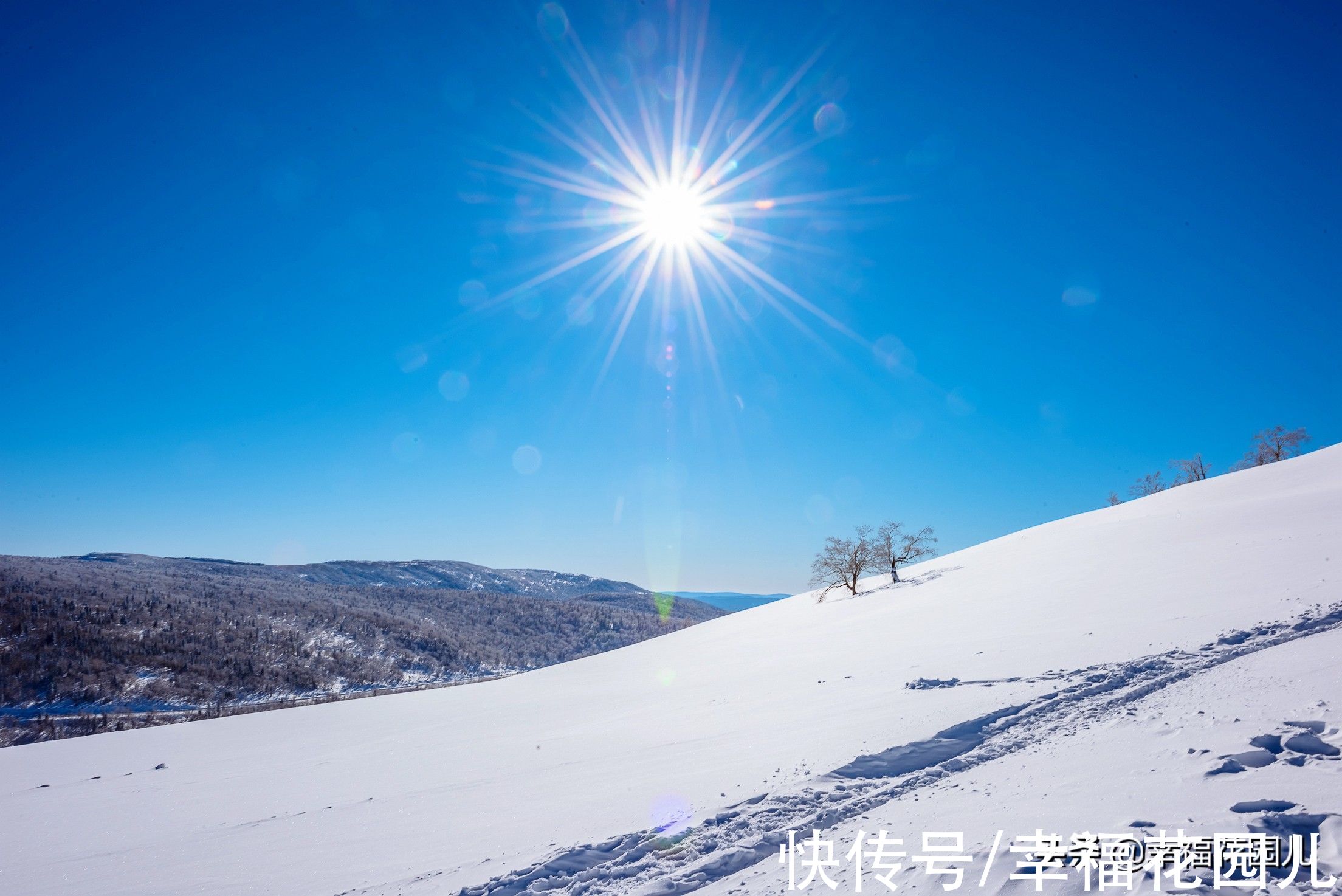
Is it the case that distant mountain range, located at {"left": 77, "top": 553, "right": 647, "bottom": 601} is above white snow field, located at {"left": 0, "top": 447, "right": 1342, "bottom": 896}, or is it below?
above

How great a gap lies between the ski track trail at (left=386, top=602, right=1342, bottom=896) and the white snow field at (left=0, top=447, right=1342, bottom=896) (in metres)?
0.03

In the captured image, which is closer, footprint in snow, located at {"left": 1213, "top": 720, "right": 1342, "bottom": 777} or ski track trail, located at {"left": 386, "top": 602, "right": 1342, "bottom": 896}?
footprint in snow, located at {"left": 1213, "top": 720, "right": 1342, "bottom": 777}

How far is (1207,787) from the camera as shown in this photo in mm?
4344

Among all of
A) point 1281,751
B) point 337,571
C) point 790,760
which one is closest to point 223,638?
point 790,760

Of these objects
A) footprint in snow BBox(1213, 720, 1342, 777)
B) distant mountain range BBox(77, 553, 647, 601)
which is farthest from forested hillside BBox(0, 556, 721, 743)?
footprint in snow BBox(1213, 720, 1342, 777)

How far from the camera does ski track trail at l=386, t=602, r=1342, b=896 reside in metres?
4.93

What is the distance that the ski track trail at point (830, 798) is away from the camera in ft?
16.2

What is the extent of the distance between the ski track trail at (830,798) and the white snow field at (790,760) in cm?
3

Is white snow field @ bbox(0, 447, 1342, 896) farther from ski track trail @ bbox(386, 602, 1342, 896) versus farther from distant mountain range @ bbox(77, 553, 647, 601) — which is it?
distant mountain range @ bbox(77, 553, 647, 601)

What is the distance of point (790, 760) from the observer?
691 centimetres

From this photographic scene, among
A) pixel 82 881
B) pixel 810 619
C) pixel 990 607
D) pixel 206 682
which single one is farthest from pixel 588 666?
pixel 206 682

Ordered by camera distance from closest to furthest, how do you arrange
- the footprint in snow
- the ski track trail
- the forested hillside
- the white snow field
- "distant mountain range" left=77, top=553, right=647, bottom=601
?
the footprint in snow
the white snow field
the ski track trail
the forested hillside
"distant mountain range" left=77, top=553, right=647, bottom=601

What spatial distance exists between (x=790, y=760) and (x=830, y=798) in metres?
1.30

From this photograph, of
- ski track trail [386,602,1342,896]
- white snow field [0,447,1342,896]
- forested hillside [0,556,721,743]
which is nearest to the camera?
white snow field [0,447,1342,896]
